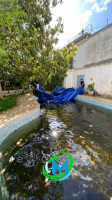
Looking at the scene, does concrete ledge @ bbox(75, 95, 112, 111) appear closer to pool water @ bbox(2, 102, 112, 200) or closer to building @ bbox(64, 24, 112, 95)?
building @ bbox(64, 24, 112, 95)

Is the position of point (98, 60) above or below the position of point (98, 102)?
above

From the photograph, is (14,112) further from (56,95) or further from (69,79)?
(69,79)

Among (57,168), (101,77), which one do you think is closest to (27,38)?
(57,168)

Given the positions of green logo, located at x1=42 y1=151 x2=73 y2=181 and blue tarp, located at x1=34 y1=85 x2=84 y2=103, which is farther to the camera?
blue tarp, located at x1=34 y1=85 x2=84 y2=103

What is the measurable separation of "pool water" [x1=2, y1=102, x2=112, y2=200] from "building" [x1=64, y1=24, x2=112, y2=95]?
624 centimetres

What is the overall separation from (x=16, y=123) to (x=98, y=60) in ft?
30.0

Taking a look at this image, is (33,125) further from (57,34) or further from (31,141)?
(57,34)

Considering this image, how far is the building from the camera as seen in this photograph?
7868 millimetres

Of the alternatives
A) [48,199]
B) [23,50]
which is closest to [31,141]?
[48,199]

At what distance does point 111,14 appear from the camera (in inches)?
297

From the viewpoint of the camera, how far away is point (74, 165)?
2000 mm

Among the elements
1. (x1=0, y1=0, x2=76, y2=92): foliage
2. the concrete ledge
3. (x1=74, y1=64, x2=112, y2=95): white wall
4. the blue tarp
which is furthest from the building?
(x1=0, y1=0, x2=76, y2=92): foliage

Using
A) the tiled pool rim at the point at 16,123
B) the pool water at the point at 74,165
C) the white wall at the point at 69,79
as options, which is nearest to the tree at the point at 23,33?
the tiled pool rim at the point at 16,123

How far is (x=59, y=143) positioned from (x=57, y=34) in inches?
230
